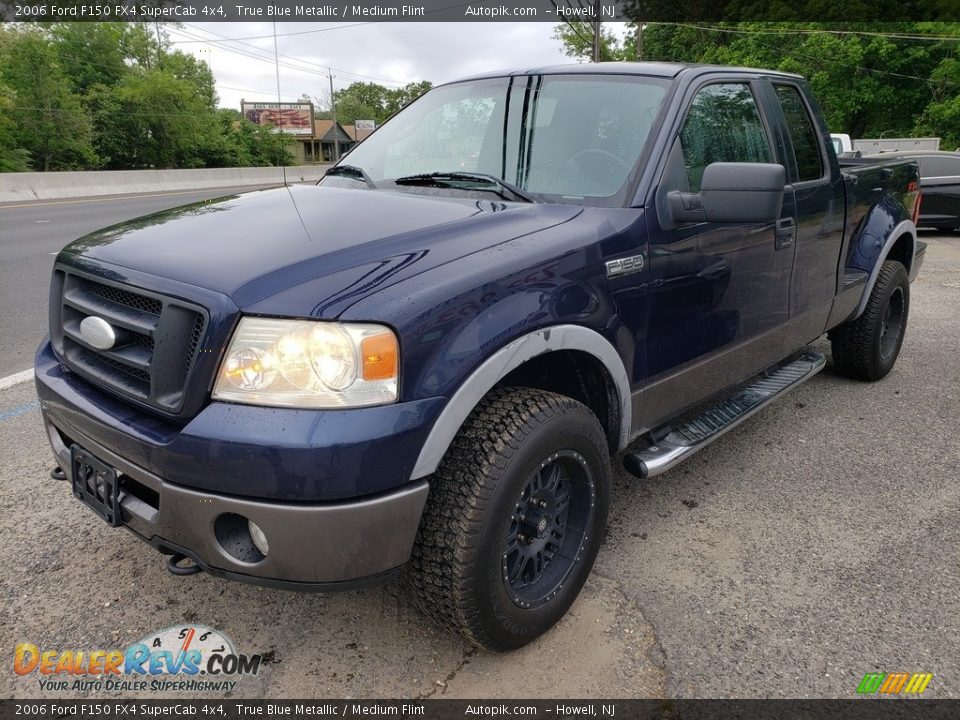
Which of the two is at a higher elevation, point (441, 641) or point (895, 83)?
point (895, 83)

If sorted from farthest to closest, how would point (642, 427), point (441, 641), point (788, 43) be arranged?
point (788, 43), point (642, 427), point (441, 641)

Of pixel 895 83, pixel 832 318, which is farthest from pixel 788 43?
pixel 832 318

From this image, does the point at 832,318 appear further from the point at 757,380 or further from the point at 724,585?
the point at 724,585

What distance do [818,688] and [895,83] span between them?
36.6 m

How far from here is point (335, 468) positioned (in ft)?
5.89

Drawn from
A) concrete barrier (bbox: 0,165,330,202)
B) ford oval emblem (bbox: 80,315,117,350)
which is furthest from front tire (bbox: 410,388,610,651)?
concrete barrier (bbox: 0,165,330,202)

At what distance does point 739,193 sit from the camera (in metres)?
2.59

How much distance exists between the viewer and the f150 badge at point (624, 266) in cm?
248

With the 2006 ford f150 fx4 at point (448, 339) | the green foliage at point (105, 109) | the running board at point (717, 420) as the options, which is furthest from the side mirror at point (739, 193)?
the green foliage at point (105, 109)

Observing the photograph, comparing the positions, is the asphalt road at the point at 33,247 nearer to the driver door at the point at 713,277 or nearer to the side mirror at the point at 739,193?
the driver door at the point at 713,277

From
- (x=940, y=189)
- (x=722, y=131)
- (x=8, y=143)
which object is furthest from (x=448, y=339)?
(x=8, y=143)

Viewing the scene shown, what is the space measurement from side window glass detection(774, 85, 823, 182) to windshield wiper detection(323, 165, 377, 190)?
7.01 feet

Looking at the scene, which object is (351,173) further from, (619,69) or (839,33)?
(839,33)

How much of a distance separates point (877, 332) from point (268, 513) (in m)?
4.27
